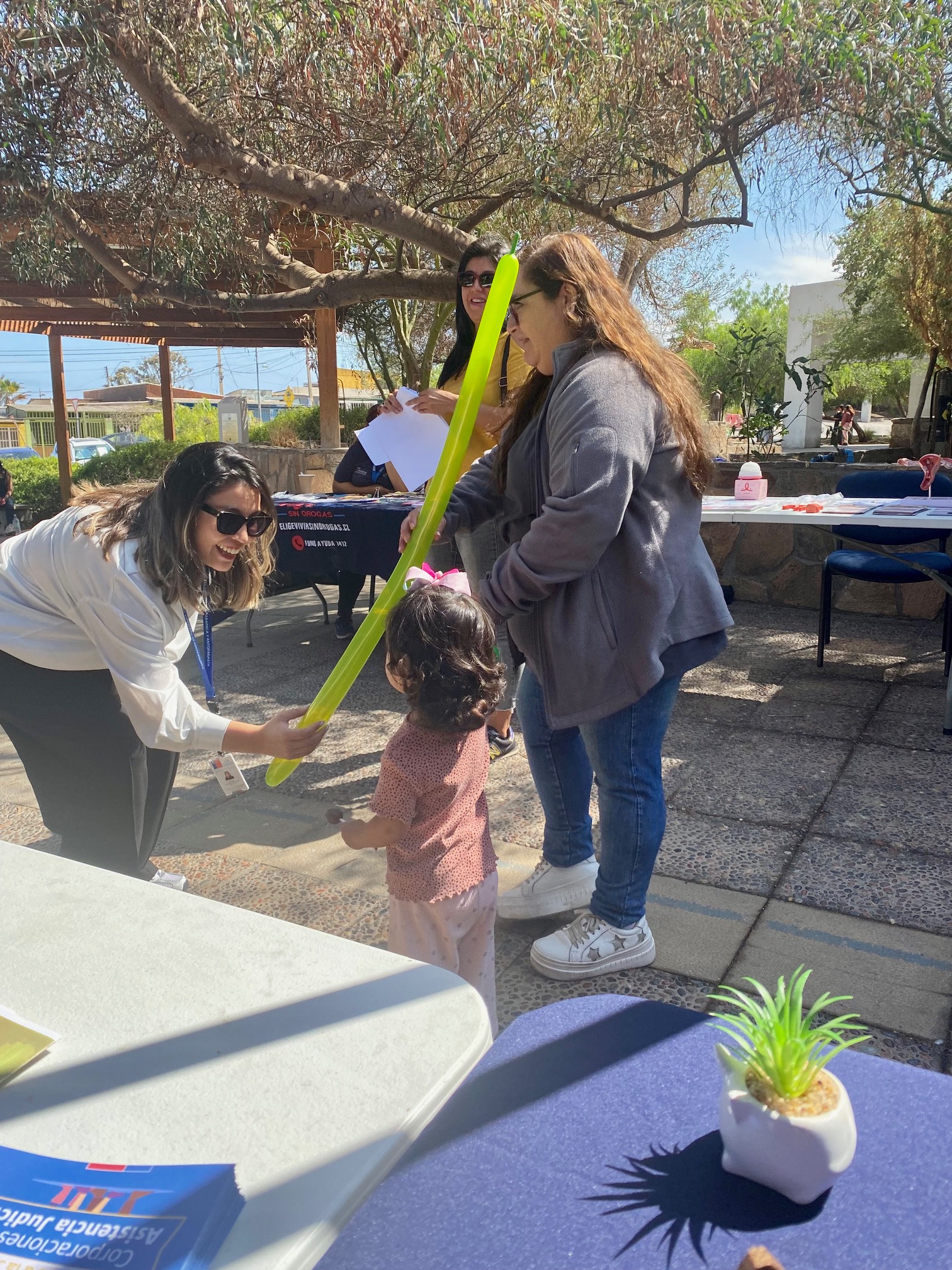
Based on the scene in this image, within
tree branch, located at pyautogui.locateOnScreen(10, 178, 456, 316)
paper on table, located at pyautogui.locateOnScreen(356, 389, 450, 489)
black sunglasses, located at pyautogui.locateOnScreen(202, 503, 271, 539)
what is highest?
tree branch, located at pyautogui.locateOnScreen(10, 178, 456, 316)

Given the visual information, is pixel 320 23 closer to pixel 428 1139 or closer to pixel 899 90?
pixel 899 90

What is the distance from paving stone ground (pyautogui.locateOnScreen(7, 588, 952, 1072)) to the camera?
251 cm

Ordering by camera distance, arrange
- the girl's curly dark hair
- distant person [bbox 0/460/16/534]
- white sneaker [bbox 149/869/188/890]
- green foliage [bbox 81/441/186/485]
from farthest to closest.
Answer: green foliage [bbox 81/441/186/485]
distant person [bbox 0/460/16/534]
white sneaker [bbox 149/869/188/890]
the girl's curly dark hair

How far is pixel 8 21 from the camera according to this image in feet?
19.0

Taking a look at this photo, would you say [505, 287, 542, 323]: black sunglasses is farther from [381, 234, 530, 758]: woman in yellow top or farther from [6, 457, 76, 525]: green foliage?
[6, 457, 76, 525]: green foliage

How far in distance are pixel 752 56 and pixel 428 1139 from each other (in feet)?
21.9

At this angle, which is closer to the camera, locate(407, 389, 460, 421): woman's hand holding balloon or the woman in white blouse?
the woman in white blouse

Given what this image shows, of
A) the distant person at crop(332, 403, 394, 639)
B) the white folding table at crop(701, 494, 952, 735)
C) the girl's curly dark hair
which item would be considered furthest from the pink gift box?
the girl's curly dark hair

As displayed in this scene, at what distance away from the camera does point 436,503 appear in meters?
2.26

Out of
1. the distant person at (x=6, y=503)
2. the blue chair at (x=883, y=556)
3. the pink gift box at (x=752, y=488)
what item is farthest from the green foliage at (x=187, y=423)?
the blue chair at (x=883, y=556)

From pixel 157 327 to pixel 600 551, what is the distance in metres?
14.9

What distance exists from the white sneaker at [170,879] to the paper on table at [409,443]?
165 cm

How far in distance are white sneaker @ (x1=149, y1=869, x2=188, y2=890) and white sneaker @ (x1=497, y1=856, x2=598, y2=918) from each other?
104 centimetres

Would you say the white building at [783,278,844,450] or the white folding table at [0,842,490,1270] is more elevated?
the white building at [783,278,844,450]
